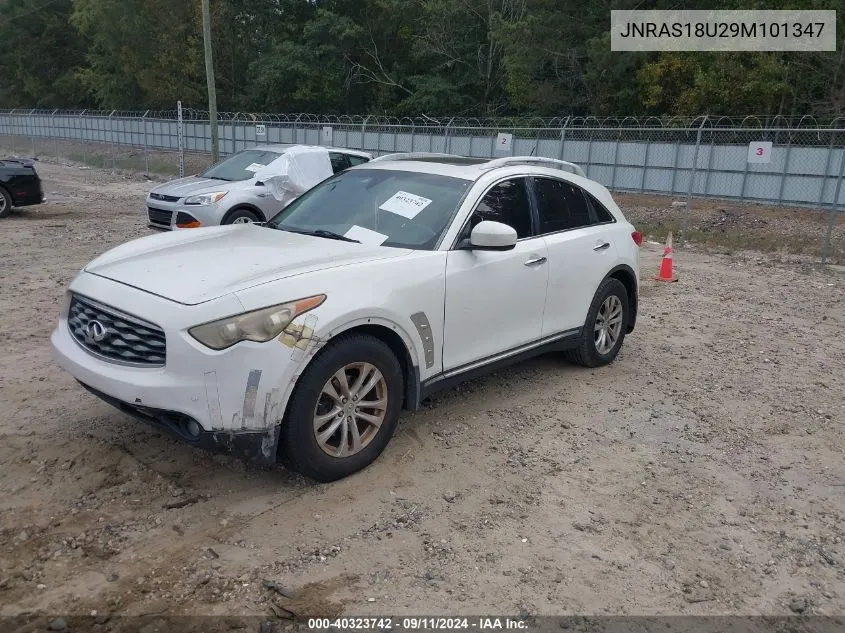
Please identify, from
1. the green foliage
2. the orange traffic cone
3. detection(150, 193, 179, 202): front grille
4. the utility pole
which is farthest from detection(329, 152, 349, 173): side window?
the green foliage

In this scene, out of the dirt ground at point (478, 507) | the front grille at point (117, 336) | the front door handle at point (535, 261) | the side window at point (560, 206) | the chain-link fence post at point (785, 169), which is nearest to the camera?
the dirt ground at point (478, 507)

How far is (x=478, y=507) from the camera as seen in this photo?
153 inches

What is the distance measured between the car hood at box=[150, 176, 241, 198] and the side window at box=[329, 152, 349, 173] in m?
1.77

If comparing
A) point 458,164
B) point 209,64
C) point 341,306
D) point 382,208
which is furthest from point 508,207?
point 209,64

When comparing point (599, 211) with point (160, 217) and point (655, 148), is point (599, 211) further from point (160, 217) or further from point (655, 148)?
point (655, 148)

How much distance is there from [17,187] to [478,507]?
13180mm

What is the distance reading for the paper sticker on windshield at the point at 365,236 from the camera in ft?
14.9

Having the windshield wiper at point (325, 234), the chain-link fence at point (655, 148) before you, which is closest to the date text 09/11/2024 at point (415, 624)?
the windshield wiper at point (325, 234)

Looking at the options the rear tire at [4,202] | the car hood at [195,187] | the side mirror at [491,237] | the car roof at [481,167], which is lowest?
the rear tire at [4,202]

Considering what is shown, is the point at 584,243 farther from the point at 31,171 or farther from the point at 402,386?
the point at 31,171

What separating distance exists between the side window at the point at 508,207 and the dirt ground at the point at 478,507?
128 cm

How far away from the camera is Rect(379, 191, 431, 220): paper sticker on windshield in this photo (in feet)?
15.6

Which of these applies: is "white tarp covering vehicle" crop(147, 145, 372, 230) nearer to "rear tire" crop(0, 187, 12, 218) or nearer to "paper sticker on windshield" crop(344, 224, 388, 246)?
"rear tire" crop(0, 187, 12, 218)

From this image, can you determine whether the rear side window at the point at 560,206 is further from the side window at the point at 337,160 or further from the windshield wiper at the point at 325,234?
the side window at the point at 337,160
